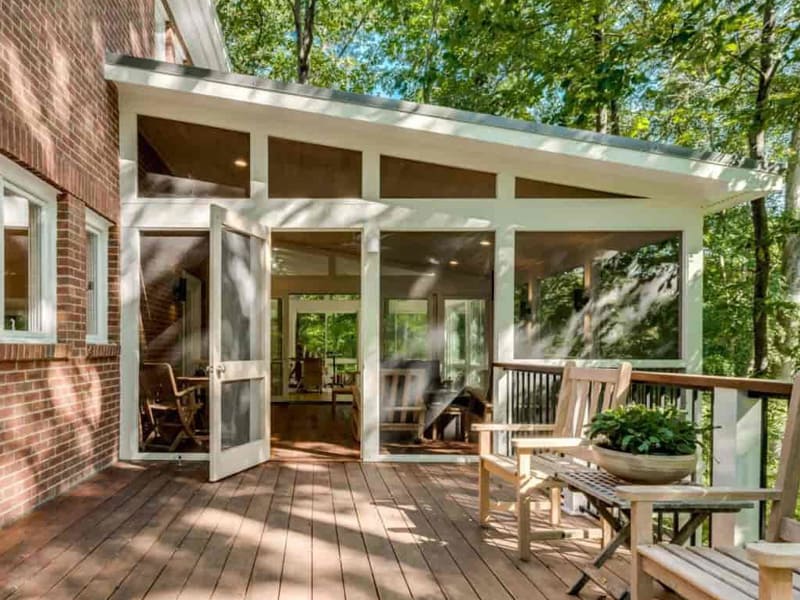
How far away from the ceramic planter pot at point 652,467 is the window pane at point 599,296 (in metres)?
2.92

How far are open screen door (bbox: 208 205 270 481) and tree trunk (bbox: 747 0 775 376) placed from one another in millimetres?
6132

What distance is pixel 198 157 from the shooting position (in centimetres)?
506

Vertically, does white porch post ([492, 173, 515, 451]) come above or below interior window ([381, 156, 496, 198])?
Result: below

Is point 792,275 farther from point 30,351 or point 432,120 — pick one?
point 30,351

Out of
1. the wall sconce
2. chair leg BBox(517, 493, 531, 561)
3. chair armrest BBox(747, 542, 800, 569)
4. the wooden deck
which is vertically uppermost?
the wall sconce

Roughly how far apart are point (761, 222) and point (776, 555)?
7680 mm

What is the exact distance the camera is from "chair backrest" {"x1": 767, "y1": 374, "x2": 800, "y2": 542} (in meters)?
1.84

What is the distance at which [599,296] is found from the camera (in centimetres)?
509

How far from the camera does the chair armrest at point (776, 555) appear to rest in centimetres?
120

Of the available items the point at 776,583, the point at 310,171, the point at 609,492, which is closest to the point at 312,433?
the point at 310,171

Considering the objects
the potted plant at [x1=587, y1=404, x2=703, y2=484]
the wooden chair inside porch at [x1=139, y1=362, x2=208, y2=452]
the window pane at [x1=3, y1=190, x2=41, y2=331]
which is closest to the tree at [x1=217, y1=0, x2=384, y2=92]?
the wooden chair inside porch at [x1=139, y1=362, x2=208, y2=452]

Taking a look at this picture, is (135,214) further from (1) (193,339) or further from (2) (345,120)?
(2) (345,120)

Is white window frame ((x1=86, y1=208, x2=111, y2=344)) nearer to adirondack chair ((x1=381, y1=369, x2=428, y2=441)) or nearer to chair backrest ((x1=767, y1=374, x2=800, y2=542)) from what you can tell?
adirondack chair ((x1=381, y1=369, x2=428, y2=441))

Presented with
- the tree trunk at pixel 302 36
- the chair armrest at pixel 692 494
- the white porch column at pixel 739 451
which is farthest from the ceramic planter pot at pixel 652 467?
the tree trunk at pixel 302 36
